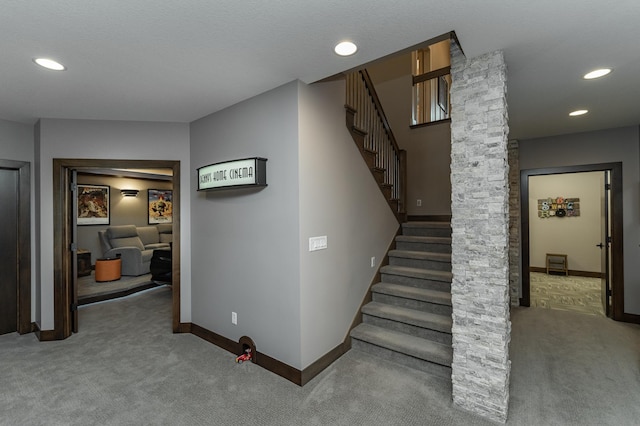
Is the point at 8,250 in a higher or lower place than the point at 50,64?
lower

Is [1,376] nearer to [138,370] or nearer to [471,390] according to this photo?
[138,370]

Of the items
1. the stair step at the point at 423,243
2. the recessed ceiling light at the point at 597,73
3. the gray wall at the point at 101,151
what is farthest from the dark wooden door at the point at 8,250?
the recessed ceiling light at the point at 597,73

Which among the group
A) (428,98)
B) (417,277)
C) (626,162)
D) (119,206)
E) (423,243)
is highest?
(428,98)

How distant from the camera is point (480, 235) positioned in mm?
2117

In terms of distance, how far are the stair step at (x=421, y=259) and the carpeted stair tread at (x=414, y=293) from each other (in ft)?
1.19

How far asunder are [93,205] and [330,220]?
23.7 feet

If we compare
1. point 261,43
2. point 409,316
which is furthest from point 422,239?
point 261,43

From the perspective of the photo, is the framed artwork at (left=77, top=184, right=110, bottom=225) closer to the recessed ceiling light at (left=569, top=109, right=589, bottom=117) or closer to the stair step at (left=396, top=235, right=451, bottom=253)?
the stair step at (left=396, top=235, right=451, bottom=253)

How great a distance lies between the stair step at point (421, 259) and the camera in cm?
356

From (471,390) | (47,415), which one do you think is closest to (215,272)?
(47,415)

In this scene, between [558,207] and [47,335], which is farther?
[558,207]

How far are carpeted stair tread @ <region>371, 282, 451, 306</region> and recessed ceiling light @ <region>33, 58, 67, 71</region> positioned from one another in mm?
3469

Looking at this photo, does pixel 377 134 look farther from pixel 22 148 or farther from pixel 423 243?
pixel 22 148

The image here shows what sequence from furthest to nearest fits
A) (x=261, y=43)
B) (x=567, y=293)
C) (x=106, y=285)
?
1. (x=106, y=285)
2. (x=567, y=293)
3. (x=261, y=43)
